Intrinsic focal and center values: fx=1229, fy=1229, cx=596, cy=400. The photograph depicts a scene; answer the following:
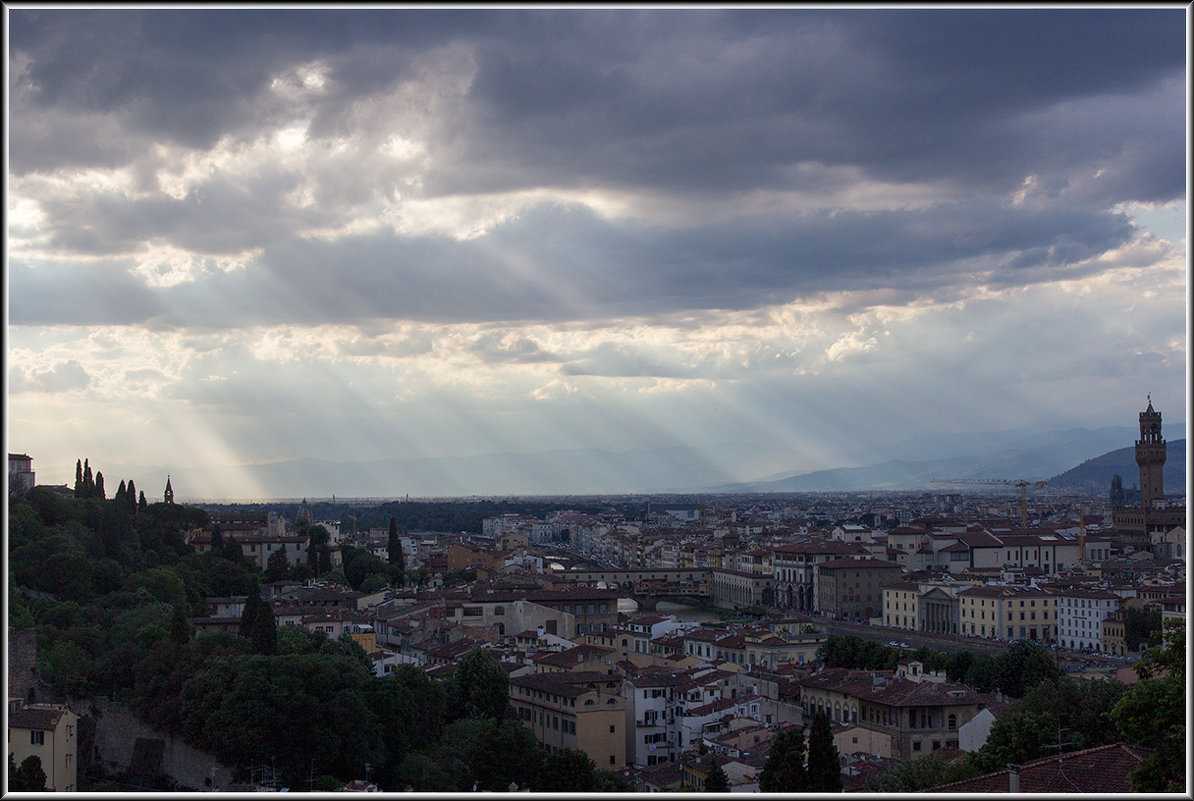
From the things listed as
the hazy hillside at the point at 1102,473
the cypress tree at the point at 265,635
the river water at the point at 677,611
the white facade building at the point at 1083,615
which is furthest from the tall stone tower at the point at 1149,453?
the hazy hillside at the point at 1102,473

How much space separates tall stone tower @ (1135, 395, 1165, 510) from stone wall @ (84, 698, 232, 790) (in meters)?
52.9

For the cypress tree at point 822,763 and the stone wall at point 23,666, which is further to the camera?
the stone wall at point 23,666

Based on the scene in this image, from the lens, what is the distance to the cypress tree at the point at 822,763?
44.8 feet

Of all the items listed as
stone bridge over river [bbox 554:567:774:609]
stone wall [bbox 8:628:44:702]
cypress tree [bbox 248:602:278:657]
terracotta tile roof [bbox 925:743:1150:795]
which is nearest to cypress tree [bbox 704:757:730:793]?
terracotta tile roof [bbox 925:743:1150:795]

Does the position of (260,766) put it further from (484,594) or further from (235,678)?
(484,594)

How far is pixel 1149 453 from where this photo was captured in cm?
6062

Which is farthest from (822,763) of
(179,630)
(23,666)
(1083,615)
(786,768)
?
(1083,615)

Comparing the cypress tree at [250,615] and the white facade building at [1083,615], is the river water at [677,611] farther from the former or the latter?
the cypress tree at [250,615]

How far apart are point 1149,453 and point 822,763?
52905 mm

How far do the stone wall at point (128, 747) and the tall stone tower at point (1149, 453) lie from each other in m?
52.9

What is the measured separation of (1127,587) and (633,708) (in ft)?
70.3

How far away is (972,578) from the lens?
1654 inches

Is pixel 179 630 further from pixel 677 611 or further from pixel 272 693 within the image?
pixel 677 611

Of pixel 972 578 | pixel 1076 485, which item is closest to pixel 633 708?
pixel 972 578
